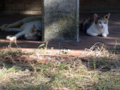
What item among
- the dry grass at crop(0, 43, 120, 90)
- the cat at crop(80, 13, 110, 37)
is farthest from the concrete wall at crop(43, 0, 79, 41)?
the dry grass at crop(0, 43, 120, 90)

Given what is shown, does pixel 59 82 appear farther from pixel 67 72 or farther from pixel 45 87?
pixel 67 72

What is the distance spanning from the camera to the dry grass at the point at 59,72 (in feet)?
6.24

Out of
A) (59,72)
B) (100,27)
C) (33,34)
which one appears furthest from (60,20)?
(59,72)

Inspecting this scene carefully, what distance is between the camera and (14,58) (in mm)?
2805

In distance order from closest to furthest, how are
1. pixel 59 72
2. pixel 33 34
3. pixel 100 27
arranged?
pixel 59 72 < pixel 33 34 < pixel 100 27

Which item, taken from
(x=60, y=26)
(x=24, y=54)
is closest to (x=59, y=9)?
(x=60, y=26)

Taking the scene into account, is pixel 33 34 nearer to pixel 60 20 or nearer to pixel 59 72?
pixel 60 20

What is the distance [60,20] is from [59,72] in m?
1.89

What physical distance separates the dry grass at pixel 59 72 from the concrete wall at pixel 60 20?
1.11 m

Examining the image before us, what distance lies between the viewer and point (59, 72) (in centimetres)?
225

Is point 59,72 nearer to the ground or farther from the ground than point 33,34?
nearer to the ground

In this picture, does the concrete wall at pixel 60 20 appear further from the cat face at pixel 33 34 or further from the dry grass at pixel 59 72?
the dry grass at pixel 59 72

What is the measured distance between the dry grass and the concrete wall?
1110mm

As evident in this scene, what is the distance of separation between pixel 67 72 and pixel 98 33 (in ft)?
8.97
